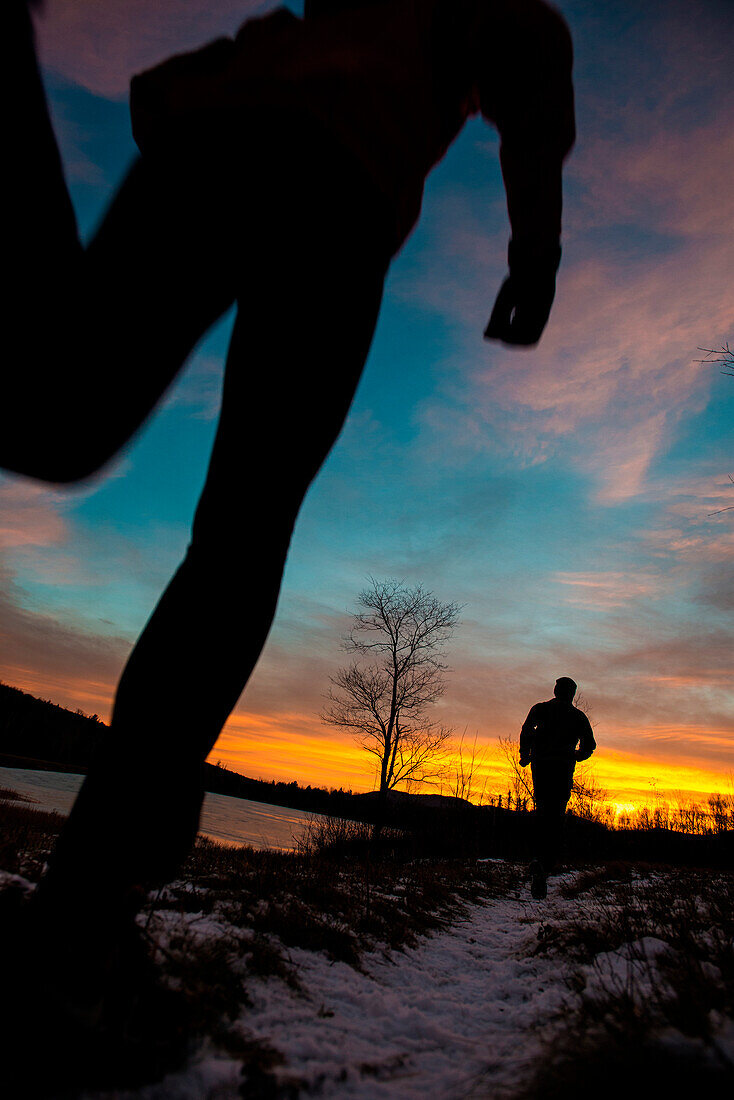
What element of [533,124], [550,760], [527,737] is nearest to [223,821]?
[527,737]

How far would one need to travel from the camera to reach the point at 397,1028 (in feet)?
3.54

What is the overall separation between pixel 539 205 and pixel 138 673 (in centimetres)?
132

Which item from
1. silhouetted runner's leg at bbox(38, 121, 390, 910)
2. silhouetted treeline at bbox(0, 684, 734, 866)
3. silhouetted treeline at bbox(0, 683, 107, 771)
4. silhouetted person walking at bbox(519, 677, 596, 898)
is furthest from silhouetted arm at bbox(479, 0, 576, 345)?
silhouetted treeline at bbox(0, 683, 107, 771)

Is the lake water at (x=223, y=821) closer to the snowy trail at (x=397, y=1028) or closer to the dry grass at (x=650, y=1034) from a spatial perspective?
the snowy trail at (x=397, y=1028)

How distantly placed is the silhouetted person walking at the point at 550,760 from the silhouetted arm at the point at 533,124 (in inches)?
195

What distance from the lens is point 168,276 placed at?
38.3 inches

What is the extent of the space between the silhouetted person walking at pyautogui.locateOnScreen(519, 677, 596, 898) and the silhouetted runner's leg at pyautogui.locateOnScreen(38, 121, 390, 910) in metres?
5.05

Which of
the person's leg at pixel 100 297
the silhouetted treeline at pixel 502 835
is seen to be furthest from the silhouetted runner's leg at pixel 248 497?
the silhouetted treeline at pixel 502 835

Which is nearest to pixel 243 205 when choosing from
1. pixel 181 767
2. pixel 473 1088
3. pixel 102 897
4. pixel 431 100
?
pixel 431 100

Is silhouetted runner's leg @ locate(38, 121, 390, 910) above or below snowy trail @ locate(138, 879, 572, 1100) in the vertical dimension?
above

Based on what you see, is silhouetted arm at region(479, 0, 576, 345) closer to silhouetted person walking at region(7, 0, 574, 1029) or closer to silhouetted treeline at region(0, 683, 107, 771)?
silhouetted person walking at region(7, 0, 574, 1029)

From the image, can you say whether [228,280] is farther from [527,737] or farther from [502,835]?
[502,835]

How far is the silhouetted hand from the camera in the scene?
49.0 inches

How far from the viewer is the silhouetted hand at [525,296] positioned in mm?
1245
